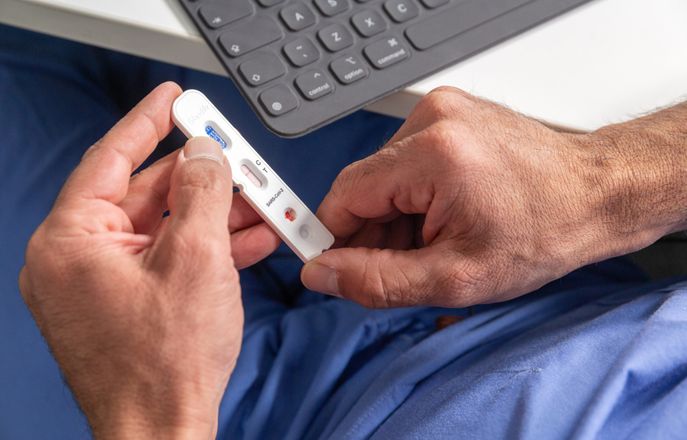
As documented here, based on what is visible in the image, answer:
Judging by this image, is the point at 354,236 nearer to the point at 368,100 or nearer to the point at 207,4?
the point at 368,100

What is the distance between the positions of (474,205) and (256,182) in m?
0.17

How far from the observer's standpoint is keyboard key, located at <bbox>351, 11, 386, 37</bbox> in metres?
0.54

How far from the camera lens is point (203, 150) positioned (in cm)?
48

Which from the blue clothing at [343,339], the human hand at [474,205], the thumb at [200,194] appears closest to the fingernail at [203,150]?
the thumb at [200,194]

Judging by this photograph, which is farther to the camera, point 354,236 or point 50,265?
point 354,236

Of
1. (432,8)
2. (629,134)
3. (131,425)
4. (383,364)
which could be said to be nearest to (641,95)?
(629,134)

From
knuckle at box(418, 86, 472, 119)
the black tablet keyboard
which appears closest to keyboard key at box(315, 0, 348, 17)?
the black tablet keyboard

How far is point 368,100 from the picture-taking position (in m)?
0.53

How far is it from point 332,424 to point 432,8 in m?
0.35

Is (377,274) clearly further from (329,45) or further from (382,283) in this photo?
(329,45)

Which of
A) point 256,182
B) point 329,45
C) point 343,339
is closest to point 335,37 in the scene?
point 329,45

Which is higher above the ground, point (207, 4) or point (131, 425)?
point (207, 4)

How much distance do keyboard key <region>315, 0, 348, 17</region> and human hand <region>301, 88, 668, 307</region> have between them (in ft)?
0.34

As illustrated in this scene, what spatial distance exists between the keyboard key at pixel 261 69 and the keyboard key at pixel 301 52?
10 millimetres
